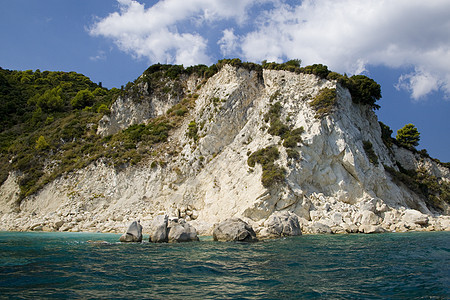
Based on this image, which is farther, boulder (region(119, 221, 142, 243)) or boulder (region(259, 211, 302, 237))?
boulder (region(259, 211, 302, 237))

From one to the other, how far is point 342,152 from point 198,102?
880 inches

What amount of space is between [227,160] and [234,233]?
604 inches

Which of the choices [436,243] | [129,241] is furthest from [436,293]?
[129,241]

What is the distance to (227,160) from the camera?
33.3 meters

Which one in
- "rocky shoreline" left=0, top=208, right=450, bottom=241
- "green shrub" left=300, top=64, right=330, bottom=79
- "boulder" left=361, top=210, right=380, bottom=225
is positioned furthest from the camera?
"green shrub" left=300, top=64, right=330, bottom=79

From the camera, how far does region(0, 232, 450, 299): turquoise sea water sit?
306 inches

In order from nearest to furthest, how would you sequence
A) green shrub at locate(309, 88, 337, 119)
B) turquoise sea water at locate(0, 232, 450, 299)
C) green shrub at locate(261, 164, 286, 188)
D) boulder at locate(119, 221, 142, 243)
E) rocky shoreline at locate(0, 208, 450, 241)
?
turquoise sea water at locate(0, 232, 450, 299), boulder at locate(119, 221, 142, 243), rocky shoreline at locate(0, 208, 450, 241), green shrub at locate(261, 164, 286, 188), green shrub at locate(309, 88, 337, 119)

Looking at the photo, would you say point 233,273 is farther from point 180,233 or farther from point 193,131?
point 193,131

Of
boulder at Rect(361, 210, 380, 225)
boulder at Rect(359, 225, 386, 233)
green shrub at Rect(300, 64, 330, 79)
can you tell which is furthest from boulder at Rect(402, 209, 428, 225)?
green shrub at Rect(300, 64, 330, 79)

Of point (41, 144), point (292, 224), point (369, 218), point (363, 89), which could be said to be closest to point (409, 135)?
point (363, 89)

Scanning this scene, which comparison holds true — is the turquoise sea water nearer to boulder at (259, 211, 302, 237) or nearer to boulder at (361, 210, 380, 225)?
boulder at (259, 211, 302, 237)

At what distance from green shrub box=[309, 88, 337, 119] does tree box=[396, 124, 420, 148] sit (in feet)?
67.6

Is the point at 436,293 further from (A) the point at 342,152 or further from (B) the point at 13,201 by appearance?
(B) the point at 13,201

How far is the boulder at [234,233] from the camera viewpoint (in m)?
18.3
